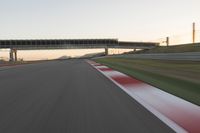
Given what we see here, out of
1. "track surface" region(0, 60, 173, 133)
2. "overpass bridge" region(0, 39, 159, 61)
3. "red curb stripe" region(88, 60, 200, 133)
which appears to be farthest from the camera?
"overpass bridge" region(0, 39, 159, 61)

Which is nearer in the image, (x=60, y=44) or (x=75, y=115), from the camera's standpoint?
(x=75, y=115)

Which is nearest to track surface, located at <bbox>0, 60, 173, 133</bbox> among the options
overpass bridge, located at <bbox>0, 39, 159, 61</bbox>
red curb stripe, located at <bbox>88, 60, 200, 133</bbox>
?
red curb stripe, located at <bbox>88, 60, 200, 133</bbox>

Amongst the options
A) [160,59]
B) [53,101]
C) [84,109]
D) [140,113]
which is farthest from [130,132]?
[160,59]

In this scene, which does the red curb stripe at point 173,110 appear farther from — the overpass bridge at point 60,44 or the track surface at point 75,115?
the overpass bridge at point 60,44

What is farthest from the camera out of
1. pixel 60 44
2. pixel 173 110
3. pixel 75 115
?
pixel 60 44

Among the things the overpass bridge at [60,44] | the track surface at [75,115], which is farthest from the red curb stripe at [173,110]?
the overpass bridge at [60,44]

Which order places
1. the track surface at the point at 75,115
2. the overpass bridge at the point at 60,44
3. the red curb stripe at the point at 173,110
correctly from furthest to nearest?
the overpass bridge at the point at 60,44 < the red curb stripe at the point at 173,110 < the track surface at the point at 75,115

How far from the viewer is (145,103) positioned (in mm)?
8578

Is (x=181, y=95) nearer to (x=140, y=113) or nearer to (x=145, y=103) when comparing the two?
(x=145, y=103)

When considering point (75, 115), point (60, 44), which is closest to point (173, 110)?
point (75, 115)

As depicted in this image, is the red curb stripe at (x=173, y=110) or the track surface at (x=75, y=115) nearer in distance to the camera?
the track surface at (x=75, y=115)

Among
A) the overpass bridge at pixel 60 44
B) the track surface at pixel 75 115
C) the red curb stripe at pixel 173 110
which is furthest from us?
the overpass bridge at pixel 60 44

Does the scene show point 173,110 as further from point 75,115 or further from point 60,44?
point 60,44

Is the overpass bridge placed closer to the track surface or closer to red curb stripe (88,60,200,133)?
the track surface
